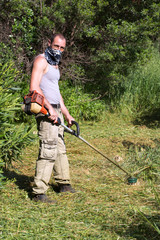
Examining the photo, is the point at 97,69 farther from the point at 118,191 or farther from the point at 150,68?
the point at 118,191

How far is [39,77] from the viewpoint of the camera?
3.62m

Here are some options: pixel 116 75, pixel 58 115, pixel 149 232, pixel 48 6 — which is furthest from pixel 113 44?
pixel 149 232

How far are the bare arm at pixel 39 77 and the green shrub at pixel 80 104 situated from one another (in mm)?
4785

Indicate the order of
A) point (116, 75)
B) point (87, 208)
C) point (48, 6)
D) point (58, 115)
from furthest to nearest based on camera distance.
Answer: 1. point (116, 75)
2. point (48, 6)
3. point (58, 115)
4. point (87, 208)

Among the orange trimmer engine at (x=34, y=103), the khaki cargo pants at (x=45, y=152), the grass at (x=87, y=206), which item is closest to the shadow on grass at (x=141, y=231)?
the grass at (x=87, y=206)

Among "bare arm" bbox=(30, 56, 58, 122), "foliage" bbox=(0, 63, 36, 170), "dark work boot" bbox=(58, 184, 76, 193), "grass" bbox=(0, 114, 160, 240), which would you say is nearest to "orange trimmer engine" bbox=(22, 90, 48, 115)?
"bare arm" bbox=(30, 56, 58, 122)

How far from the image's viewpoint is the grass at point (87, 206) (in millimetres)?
3029

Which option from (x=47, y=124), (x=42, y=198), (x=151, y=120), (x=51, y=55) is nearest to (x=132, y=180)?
(x=42, y=198)

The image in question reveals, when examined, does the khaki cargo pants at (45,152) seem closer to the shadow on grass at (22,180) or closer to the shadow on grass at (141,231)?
the shadow on grass at (22,180)

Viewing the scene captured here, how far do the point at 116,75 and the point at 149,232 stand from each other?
6512 mm

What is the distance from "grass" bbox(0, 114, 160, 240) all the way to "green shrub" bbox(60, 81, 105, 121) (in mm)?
2787

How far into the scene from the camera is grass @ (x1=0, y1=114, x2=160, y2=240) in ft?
9.94

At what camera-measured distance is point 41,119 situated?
3.81 metres

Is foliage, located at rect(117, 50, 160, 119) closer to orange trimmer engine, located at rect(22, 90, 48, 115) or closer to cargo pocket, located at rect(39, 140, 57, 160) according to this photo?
cargo pocket, located at rect(39, 140, 57, 160)
